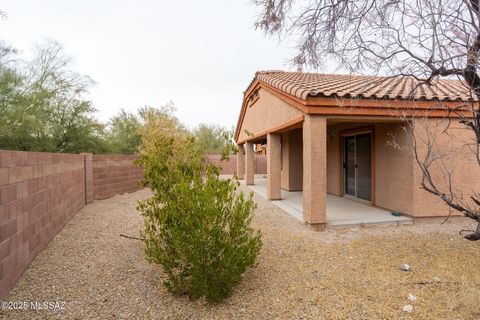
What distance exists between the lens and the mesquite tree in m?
4.19

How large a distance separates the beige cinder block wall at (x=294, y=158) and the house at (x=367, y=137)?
6.39 feet

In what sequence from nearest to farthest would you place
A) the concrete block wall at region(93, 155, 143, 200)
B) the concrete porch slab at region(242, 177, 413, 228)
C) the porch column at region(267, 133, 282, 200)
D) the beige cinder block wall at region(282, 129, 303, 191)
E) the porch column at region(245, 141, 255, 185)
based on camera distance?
the concrete porch slab at region(242, 177, 413, 228) < the porch column at region(267, 133, 282, 200) < the concrete block wall at region(93, 155, 143, 200) < the beige cinder block wall at region(282, 129, 303, 191) < the porch column at region(245, 141, 255, 185)

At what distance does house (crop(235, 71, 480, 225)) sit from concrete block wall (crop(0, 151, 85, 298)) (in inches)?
137

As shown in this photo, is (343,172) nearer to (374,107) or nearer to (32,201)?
(374,107)

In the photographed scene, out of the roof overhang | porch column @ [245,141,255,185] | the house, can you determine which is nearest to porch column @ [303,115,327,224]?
the house

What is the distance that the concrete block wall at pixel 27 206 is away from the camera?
3779 millimetres

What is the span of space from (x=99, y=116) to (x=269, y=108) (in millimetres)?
13466

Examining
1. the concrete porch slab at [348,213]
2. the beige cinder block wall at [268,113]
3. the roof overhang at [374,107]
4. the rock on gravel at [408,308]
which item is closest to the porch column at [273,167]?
the concrete porch slab at [348,213]

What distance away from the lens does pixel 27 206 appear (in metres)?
4.62

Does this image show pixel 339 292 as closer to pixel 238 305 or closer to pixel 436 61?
pixel 238 305

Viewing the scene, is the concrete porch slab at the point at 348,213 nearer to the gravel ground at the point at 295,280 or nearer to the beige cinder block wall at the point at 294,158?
the gravel ground at the point at 295,280

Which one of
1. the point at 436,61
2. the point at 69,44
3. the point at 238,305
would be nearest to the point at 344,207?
the point at 436,61

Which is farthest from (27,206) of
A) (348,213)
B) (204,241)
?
(348,213)

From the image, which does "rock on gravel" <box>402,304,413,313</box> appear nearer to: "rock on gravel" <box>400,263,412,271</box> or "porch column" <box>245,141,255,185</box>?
"rock on gravel" <box>400,263,412,271</box>
